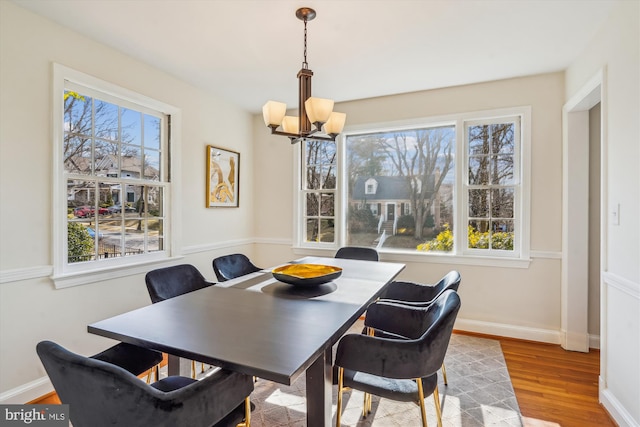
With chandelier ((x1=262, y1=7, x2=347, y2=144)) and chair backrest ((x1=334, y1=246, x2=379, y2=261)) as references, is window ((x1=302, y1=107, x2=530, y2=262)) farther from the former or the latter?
chandelier ((x1=262, y1=7, x2=347, y2=144))

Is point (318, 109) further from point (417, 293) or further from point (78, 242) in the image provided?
point (78, 242)

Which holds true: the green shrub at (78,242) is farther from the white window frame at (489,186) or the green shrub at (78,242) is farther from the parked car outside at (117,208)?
the white window frame at (489,186)

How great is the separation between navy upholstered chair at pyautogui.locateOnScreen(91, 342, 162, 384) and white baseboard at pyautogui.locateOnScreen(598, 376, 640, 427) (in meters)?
2.68

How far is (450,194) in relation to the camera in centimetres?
371

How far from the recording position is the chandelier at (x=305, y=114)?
205 cm

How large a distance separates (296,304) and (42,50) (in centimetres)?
247

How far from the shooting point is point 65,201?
2.44m

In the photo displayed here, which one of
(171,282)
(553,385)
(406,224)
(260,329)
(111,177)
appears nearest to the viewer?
(260,329)

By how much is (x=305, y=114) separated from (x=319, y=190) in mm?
2081

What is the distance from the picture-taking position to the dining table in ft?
3.81

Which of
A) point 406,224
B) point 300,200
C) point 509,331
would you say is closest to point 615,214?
point 509,331

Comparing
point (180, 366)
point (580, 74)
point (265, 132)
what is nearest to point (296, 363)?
point (180, 366)

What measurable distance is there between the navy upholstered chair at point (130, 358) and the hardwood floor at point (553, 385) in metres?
1.07

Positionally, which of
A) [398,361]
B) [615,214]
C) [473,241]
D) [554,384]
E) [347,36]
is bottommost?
[554,384]
